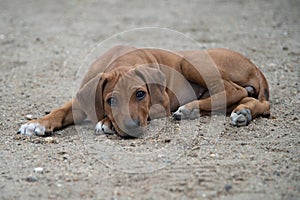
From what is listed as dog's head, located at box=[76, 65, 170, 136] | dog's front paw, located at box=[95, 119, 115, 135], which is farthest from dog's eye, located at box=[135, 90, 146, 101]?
dog's front paw, located at box=[95, 119, 115, 135]

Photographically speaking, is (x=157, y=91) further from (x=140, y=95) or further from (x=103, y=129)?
(x=103, y=129)

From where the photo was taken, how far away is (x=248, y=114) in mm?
6508

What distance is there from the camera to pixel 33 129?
6379 millimetres

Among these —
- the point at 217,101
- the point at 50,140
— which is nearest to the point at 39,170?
the point at 50,140

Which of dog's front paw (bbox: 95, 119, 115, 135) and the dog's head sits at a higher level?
the dog's head

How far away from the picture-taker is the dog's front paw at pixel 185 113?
22.0 ft

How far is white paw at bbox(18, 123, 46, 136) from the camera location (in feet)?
20.9

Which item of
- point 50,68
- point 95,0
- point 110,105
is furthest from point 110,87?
point 95,0

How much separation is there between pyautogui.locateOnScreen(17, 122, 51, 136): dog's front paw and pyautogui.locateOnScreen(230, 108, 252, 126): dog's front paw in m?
2.23

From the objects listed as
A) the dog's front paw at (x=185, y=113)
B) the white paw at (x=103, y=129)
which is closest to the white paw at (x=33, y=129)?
the white paw at (x=103, y=129)

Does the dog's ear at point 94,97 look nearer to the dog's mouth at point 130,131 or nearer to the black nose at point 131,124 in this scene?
the dog's mouth at point 130,131

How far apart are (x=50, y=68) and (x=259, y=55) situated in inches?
148

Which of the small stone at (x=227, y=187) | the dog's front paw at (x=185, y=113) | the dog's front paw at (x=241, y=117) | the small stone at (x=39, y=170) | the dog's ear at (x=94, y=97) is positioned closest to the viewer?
the small stone at (x=227, y=187)

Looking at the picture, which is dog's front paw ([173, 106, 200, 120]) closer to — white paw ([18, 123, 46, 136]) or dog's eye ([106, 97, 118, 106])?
dog's eye ([106, 97, 118, 106])
